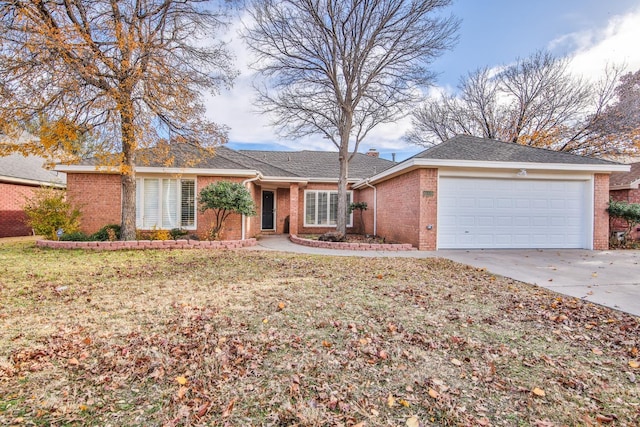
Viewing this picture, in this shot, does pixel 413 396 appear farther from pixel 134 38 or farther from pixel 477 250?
pixel 134 38

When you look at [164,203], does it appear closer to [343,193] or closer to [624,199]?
[343,193]

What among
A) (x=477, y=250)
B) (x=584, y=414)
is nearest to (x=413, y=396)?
(x=584, y=414)

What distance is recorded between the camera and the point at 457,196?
981 cm

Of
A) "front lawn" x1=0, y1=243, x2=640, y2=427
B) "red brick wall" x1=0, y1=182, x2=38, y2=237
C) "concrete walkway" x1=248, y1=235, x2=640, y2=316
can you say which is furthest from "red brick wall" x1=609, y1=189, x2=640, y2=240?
"red brick wall" x1=0, y1=182, x2=38, y2=237

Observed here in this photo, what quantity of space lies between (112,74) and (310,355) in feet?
32.6

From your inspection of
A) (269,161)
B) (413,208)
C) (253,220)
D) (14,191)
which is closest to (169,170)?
(253,220)

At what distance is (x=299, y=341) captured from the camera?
10.4 ft

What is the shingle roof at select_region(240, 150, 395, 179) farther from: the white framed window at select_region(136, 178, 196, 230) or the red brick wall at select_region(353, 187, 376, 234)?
the white framed window at select_region(136, 178, 196, 230)

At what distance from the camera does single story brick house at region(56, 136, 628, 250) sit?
9680 millimetres

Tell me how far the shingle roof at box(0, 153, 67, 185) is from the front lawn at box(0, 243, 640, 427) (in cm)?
1235

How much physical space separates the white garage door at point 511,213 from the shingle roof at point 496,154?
0.71 m

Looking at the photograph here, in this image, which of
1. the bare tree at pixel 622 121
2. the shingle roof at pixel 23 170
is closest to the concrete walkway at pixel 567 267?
the bare tree at pixel 622 121

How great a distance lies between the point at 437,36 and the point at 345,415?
1335cm

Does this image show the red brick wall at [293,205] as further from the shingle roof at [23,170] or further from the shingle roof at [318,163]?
the shingle roof at [23,170]
